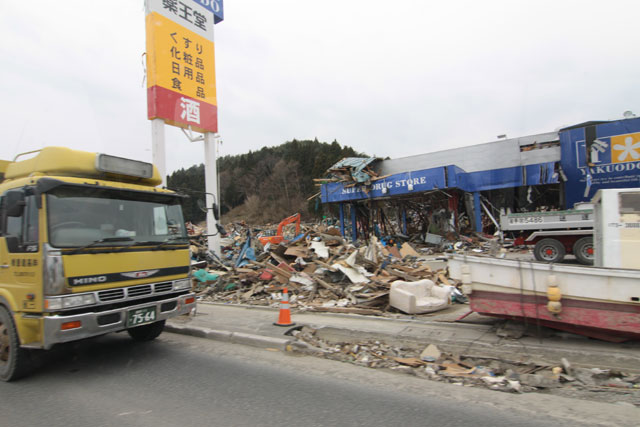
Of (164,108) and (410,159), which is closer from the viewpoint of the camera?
(164,108)

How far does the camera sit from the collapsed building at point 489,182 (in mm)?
19016

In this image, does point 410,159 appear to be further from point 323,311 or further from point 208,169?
point 323,311

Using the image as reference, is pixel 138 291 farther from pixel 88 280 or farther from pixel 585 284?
pixel 585 284

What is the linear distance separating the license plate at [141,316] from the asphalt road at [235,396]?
0.68m

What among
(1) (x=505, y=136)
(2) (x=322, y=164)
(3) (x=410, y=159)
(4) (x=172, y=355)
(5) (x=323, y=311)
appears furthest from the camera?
(2) (x=322, y=164)

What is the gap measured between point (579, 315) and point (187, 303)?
5814 millimetres

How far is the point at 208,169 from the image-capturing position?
16.9 m

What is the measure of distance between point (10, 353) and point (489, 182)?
22.1 meters

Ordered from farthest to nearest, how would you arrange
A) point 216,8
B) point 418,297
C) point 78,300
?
1. point 216,8
2. point 418,297
3. point 78,300

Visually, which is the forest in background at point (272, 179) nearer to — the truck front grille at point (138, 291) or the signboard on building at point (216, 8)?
the signboard on building at point (216, 8)

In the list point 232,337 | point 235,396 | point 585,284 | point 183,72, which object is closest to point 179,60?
point 183,72

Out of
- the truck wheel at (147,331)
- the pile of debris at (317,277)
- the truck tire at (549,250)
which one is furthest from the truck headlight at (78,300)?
the truck tire at (549,250)

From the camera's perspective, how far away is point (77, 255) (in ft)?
14.9

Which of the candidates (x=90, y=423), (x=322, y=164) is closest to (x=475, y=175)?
(x=90, y=423)
